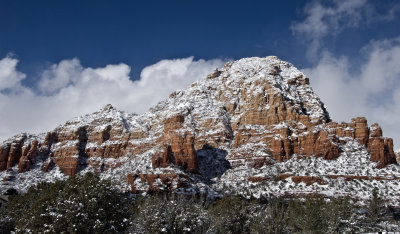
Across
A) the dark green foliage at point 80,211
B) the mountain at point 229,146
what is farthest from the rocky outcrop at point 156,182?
the dark green foliage at point 80,211

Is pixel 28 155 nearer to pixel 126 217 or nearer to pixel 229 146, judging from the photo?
pixel 229 146

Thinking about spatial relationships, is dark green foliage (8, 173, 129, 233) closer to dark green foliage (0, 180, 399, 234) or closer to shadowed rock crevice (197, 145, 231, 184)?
dark green foliage (0, 180, 399, 234)

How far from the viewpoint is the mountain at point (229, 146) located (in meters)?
109

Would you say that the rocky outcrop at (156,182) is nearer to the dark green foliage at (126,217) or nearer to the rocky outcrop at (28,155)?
the dark green foliage at (126,217)

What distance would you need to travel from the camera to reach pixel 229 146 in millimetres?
148500

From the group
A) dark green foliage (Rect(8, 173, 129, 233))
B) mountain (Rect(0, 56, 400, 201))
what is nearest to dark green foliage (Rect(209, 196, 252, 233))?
dark green foliage (Rect(8, 173, 129, 233))

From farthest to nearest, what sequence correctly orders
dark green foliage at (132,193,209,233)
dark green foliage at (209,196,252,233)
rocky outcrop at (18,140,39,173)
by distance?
rocky outcrop at (18,140,39,173) → dark green foliage at (209,196,252,233) → dark green foliage at (132,193,209,233)

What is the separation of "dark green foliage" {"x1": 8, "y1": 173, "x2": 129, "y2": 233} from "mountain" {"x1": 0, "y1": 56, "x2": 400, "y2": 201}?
65.8 meters

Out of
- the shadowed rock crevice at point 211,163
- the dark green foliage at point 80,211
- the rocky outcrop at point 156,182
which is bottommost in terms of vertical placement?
the dark green foliage at point 80,211

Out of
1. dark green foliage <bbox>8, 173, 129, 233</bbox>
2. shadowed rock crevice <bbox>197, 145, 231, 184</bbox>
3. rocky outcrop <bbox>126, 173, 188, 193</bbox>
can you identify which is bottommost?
dark green foliage <bbox>8, 173, 129, 233</bbox>

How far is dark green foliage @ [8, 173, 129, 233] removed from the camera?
112ft

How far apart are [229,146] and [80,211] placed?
11619cm

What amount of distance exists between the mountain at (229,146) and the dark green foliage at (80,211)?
216 feet

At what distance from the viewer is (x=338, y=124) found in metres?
131
